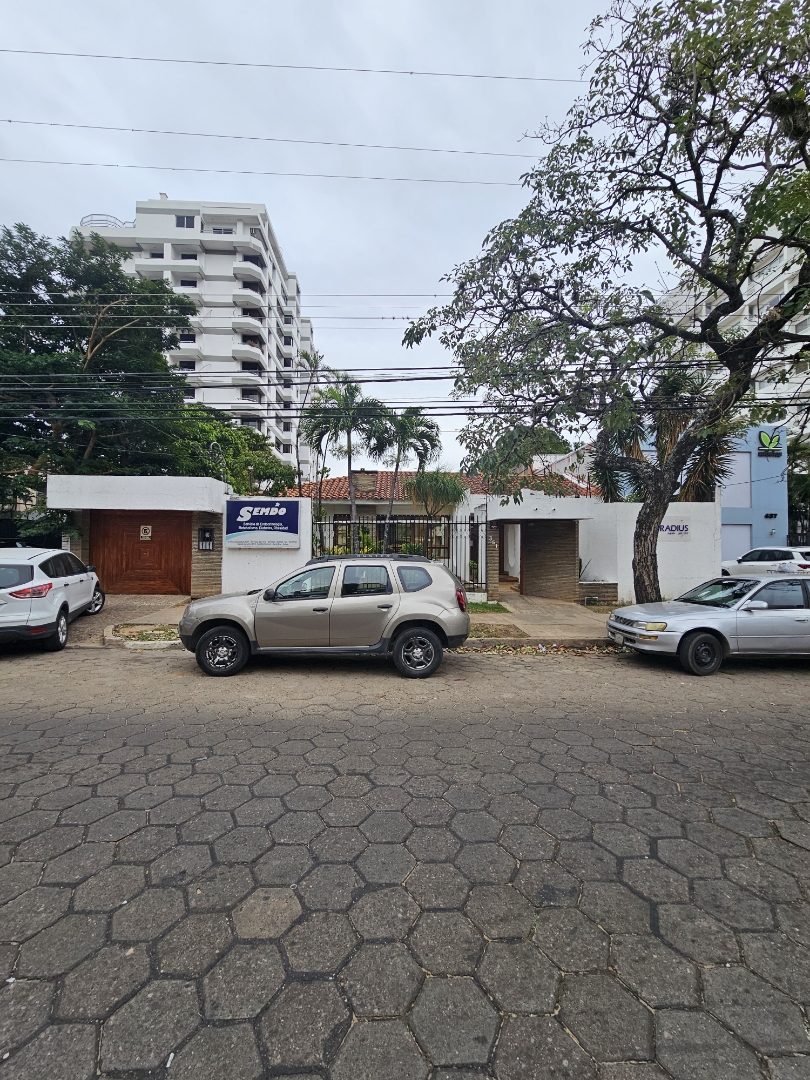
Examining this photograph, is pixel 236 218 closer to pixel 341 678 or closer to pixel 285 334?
pixel 285 334

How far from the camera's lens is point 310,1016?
1.92 metres

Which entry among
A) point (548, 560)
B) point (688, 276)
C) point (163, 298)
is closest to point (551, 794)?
point (688, 276)

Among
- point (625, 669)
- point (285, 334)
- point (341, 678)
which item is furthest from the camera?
point (285, 334)

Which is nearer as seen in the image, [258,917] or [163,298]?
[258,917]

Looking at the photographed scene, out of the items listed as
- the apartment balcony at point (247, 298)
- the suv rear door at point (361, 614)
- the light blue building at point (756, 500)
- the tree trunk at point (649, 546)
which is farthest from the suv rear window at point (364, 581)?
the apartment balcony at point (247, 298)

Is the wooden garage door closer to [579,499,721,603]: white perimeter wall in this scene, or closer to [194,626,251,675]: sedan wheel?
[194,626,251,675]: sedan wheel

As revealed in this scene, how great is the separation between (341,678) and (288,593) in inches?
50.6

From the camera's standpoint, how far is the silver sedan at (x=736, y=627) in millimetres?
7133

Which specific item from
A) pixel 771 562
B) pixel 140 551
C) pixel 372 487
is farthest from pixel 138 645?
pixel 771 562

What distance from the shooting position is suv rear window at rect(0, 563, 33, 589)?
775 cm

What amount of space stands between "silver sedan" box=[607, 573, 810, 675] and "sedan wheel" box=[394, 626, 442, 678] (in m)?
2.95

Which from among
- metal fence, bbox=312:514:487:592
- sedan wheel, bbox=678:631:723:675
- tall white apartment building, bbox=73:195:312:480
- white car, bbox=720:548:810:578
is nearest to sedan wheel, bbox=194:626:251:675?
sedan wheel, bbox=678:631:723:675

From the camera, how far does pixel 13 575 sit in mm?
7848

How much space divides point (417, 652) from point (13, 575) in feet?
19.9
